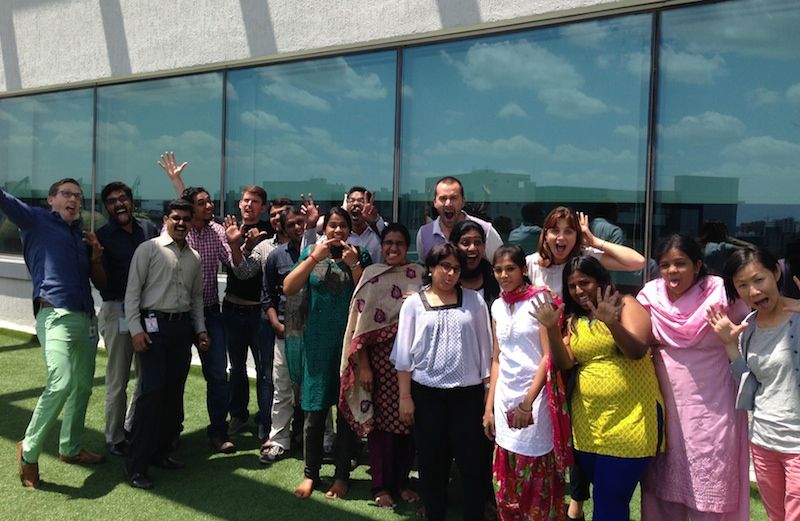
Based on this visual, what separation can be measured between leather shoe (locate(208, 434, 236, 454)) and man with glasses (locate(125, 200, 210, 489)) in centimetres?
35

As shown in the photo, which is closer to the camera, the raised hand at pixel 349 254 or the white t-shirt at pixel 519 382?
→ the white t-shirt at pixel 519 382

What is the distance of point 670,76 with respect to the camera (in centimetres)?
468

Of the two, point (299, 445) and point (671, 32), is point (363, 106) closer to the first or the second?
point (671, 32)

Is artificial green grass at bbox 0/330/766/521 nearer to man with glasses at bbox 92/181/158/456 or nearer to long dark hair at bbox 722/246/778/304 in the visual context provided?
man with glasses at bbox 92/181/158/456

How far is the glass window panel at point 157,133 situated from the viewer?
7227mm

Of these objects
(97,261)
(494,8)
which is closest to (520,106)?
(494,8)

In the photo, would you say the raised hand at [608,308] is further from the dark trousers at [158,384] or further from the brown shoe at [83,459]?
the brown shoe at [83,459]

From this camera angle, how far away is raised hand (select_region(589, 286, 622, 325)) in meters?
2.72

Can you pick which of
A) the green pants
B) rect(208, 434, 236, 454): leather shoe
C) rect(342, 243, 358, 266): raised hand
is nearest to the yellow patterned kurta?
rect(342, 243, 358, 266): raised hand

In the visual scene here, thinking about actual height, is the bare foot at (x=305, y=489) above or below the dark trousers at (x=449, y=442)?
A: below

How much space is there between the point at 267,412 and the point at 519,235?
7.49 ft

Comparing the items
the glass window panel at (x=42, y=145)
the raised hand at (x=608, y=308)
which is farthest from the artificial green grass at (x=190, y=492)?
the glass window panel at (x=42, y=145)

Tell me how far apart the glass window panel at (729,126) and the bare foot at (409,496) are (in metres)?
2.41

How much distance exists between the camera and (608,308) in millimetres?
2723
